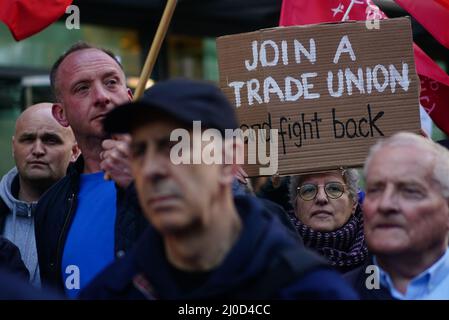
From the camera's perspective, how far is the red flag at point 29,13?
5.42 metres

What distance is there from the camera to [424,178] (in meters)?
3.54

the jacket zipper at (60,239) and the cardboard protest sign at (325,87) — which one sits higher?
the cardboard protest sign at (325,87)

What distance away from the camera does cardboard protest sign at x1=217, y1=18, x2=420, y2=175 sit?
484cm

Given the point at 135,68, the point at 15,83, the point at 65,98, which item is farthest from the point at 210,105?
the point at 135,68

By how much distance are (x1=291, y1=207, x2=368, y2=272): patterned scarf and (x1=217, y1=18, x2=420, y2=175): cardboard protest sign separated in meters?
0.54

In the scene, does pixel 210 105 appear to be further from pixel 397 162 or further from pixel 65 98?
pixel 65 98

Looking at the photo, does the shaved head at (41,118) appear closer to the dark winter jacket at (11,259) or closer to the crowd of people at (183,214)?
the crowd of people at (183,214)

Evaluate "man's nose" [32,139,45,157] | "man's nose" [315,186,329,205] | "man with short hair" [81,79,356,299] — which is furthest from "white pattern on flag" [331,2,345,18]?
"man with short hair" [81,79,356,299]

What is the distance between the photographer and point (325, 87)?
16.0 feet

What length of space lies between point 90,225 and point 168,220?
155 cm

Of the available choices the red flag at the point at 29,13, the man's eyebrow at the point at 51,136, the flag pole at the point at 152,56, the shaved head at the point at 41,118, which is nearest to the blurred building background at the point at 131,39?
the shaved head at the point at 41,118

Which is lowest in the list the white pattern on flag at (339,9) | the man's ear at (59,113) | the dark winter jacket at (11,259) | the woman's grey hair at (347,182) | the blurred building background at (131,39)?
the dark winter jacket at (11,259)

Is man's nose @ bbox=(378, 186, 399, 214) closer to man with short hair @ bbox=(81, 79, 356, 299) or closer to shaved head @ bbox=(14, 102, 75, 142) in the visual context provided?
man with short hair @ bbox=(81, 79, 356, 299)

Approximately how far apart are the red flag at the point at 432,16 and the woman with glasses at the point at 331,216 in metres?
1.02
